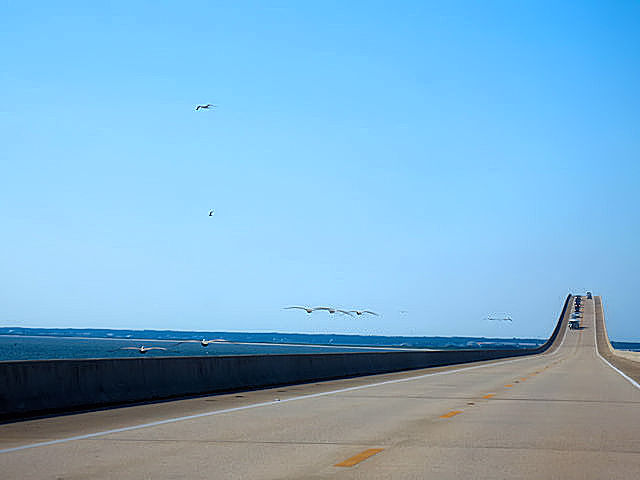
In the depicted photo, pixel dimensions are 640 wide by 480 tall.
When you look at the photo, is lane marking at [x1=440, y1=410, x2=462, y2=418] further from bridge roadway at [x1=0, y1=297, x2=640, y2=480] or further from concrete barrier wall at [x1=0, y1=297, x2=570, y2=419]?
concrete barrier wall at [x1=0, y1=297, x2=570, y2=419]

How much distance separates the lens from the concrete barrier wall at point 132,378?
1437cm

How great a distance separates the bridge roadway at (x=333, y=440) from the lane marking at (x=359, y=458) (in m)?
0.02

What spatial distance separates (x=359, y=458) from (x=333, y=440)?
5.52ft

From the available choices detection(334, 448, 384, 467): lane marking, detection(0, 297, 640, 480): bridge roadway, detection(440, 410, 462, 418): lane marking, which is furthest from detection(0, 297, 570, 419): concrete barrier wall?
detection(334, 448, 384, 467): lane marking

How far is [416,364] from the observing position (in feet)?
142

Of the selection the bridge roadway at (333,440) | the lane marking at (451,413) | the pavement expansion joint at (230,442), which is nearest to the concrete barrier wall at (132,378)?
the bridge roadway at (333,440)

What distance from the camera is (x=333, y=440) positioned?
11.8 meters

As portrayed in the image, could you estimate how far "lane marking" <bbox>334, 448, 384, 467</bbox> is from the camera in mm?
9695

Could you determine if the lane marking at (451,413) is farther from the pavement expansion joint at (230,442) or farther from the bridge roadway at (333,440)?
the pavement expansion joint at (230,442)

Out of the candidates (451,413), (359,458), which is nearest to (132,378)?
(451,413)

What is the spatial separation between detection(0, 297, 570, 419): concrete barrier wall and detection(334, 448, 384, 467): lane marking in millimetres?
5991

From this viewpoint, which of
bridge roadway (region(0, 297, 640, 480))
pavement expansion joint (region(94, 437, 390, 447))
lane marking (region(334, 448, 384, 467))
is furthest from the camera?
pavement expansion joint (region(94, 437, 390, 447))

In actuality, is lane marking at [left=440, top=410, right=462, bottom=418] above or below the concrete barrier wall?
below

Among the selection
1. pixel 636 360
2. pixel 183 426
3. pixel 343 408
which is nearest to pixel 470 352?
pixel 636 360
